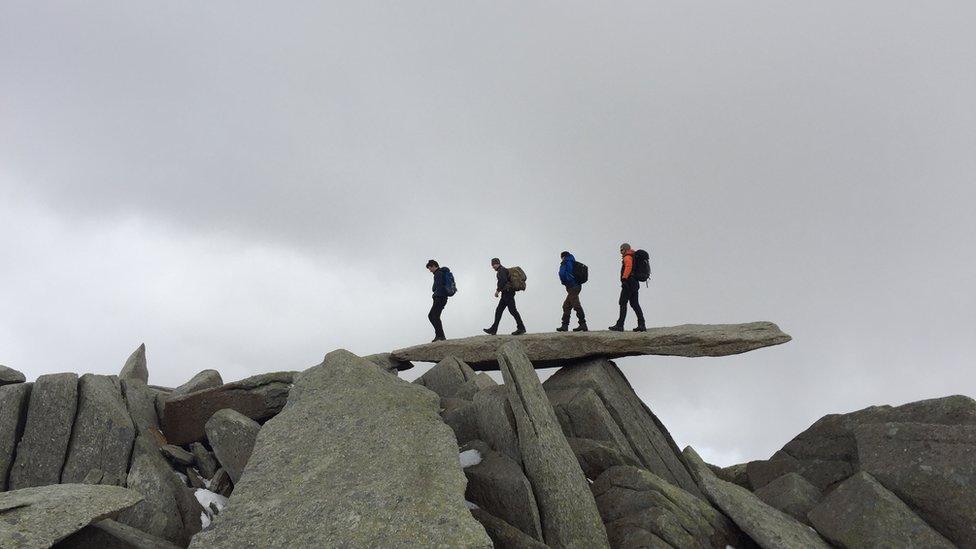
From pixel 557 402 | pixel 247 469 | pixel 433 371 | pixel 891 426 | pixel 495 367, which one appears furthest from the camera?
pixel 495 367

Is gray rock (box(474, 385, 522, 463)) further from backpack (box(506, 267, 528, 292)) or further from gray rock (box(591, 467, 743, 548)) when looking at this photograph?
backpack (box(506, 267, 528, 292))

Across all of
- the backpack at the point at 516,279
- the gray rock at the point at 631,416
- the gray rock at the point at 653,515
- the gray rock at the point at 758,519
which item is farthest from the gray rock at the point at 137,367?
the gray rock at the point at 758,519

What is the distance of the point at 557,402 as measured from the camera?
770 inches

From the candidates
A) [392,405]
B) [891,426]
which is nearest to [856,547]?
[891,426]

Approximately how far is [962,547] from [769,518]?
13.1ft

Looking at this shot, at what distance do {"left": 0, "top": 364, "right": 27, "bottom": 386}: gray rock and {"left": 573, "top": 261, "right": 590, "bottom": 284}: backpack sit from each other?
19.7m

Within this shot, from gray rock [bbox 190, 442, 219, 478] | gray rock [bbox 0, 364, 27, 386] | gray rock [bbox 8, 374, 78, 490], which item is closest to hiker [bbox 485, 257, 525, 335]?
gray rock [bbox 190, 442, 219, 478]

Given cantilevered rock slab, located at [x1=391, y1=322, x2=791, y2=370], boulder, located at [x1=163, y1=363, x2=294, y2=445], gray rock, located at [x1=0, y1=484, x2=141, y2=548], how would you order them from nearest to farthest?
gray rock, located at [x1=0, y1=484, x2=141, y2=548] → boulder, located at [x1=163, y1=363, x2=294, y2=445] → cantilevered rock slab, located at [x1=391, y1=322, x2=791, y2=370]

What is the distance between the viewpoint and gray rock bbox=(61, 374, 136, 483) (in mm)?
→ 15359

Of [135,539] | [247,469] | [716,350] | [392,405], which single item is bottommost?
[135,539]

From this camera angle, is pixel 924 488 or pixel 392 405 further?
pixel 924 488

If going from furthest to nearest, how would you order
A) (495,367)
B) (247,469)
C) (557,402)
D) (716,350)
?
1. (495,367)
2. (716,350)
3. (557,402)
4. (247,469)

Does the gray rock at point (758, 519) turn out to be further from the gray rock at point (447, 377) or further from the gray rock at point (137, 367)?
the gray rock at point (137, 367)

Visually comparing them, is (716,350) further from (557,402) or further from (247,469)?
(247,469)
